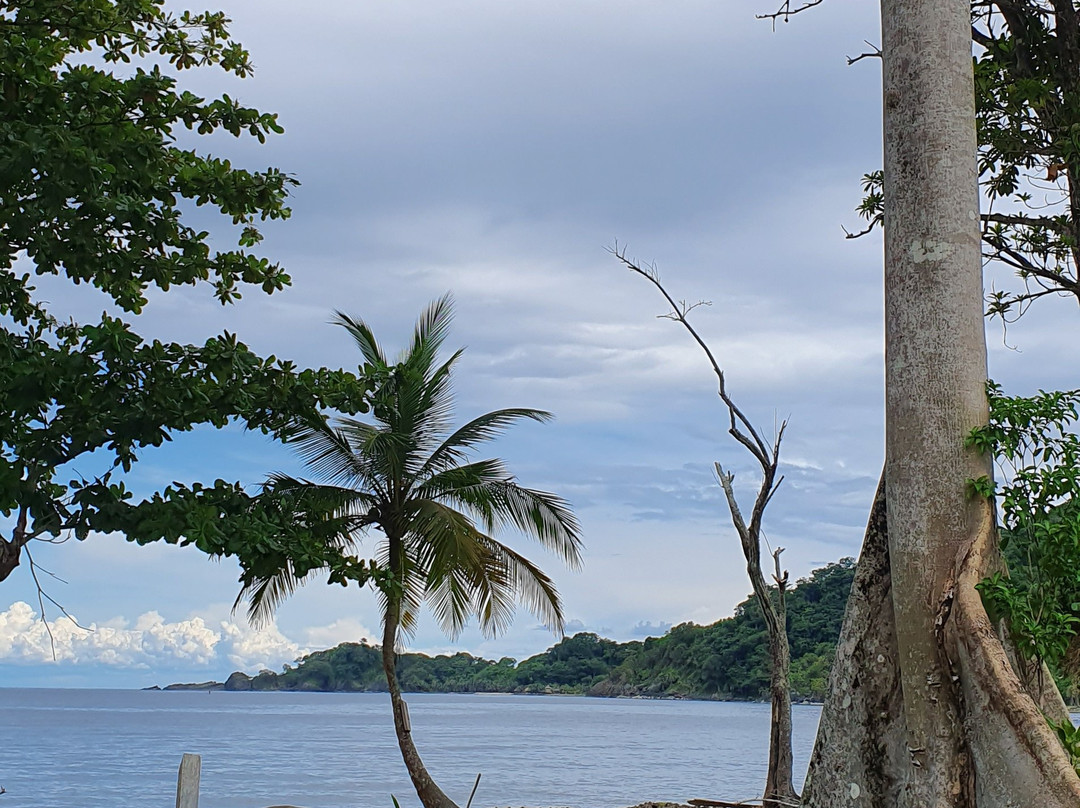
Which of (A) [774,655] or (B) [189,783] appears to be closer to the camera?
(B) [189,783]

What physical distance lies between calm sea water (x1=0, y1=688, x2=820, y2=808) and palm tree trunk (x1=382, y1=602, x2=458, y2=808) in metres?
13.4

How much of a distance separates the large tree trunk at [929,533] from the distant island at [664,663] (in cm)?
1096

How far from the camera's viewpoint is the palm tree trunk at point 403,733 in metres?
14.2

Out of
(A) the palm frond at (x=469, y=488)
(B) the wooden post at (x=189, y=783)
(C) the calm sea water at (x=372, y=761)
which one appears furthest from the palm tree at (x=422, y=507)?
(C) the calm sea water at (x=372, y=761)

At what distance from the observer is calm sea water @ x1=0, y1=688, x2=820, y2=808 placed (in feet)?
105

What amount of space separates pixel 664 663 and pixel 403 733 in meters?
56.0

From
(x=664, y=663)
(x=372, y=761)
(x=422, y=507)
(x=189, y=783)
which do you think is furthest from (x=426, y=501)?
(x=664, y=663)

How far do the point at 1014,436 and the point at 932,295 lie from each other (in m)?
0.77

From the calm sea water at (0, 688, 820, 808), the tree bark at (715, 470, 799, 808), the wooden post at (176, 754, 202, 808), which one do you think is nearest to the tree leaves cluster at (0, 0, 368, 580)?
the wooden post at (176, 754, 202, 808)

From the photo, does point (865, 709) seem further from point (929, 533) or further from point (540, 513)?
point (540, 513)

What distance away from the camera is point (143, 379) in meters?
7.23

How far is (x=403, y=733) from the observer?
14.3m

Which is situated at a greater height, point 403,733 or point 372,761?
point 403,733

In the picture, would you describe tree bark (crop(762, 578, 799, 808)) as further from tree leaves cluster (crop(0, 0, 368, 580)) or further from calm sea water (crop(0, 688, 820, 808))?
calm sea water (crop(0, 688, 820, 808))
